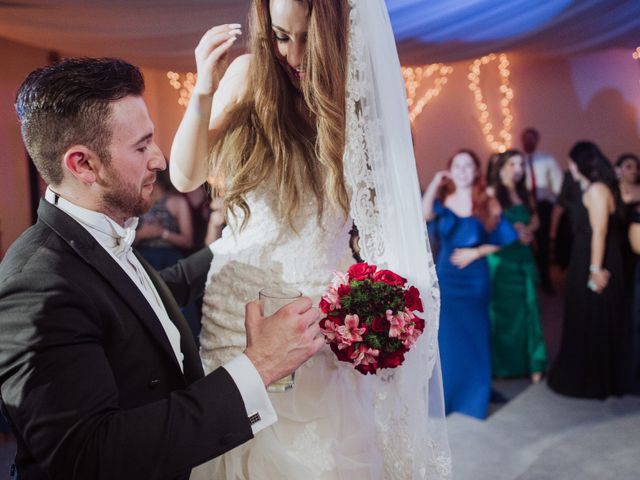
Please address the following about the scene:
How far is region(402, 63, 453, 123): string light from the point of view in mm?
6804

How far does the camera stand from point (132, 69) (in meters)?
1.35

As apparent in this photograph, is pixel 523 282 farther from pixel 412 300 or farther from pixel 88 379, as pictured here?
pixel 88 379

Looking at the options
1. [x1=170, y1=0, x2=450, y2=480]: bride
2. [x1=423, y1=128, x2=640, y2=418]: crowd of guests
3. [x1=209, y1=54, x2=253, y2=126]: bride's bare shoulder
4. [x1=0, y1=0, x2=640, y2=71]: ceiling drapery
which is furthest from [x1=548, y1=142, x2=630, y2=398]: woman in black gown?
[x1=209, y1=54, x2=253, y2=126]: bride's bare shoulder

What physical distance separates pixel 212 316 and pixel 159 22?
7.65 ft

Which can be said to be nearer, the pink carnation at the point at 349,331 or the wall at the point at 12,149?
the pink carnation at the point at 349,331

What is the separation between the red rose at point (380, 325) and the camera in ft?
4.59

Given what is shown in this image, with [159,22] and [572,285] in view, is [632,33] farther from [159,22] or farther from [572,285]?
[159,22]

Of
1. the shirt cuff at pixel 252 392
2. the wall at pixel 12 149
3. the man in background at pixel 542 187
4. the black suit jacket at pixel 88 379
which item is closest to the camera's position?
the black suit jacket at pixel 88 379

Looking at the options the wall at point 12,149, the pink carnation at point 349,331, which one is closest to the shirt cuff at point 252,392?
the pink carnation at point 349,331

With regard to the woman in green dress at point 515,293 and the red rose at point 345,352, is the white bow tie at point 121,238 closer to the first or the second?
the red rose at point 345,352

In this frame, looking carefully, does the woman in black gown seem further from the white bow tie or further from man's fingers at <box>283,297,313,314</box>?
the white bow tie

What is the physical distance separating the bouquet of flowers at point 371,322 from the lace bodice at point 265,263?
9.0 inches

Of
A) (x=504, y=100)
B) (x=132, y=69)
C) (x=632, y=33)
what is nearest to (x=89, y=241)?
(x=132, y=69)

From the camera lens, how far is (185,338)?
1.48 m
